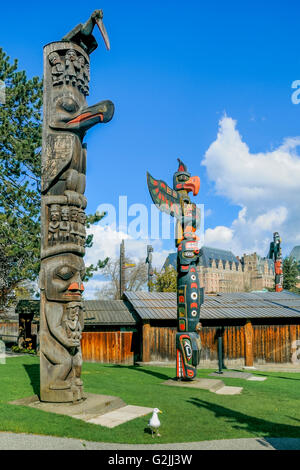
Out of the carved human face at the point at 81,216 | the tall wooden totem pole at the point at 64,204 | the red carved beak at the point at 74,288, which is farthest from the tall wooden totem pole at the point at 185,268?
the red carved beak at the point at 74,288

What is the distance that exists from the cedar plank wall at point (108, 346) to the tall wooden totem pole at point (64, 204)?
13054mm

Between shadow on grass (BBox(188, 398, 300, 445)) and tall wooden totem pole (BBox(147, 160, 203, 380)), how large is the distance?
3.13 metres

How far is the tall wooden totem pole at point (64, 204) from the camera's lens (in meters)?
9.06

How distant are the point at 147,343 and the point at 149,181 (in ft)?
36.3

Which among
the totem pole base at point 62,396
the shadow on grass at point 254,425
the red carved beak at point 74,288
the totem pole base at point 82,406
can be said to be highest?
the red carved beak at point 74,288

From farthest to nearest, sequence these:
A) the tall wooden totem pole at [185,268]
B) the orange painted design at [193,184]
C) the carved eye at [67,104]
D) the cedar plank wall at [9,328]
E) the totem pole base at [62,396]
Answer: the cedar plank wall at [9,328], the orange painted design at [193,184], the tall wooden totem pole at [185,268], the carved eye at [67,104], the totem pole base at [62,396]

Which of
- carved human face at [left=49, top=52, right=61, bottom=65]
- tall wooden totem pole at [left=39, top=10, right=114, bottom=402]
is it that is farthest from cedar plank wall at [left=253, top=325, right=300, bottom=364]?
carved human face at [left=49, top=52, right=61, bottom=65]

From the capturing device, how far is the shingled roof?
21266 mm

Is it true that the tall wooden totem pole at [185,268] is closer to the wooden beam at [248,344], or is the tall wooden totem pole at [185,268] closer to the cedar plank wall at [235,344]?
the cedar plank wall at [235,344]

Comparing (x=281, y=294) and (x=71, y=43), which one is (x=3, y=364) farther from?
(x=281, y=294)

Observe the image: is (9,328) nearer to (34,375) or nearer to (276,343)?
(34,375)

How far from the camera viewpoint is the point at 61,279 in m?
9.38

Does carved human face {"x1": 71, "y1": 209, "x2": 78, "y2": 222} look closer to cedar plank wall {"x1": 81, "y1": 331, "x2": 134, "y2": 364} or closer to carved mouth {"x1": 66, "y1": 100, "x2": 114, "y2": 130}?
carved mouth {"x1": 66, "y1": 100, "x2": 114, "y2": 130}

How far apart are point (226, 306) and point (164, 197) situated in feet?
37.1
